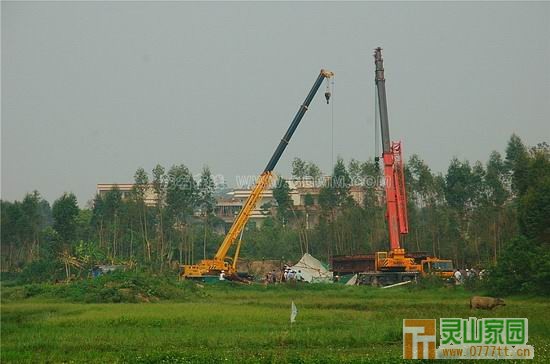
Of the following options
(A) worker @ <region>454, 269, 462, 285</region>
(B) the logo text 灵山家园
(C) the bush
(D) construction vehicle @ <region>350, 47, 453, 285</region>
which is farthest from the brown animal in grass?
(C) the bush

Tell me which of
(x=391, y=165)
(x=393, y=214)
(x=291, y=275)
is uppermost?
(x=391, y=165)

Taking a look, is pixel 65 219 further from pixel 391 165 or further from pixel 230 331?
pixel 230 331

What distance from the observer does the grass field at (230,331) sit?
537 inches

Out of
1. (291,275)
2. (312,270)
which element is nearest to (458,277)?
(291,275)

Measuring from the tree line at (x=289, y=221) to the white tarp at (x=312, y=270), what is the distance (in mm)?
5591

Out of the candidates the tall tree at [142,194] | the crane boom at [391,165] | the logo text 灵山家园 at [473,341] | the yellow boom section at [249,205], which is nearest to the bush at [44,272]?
the tall tree at [142,194]

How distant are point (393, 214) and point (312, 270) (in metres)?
12.8

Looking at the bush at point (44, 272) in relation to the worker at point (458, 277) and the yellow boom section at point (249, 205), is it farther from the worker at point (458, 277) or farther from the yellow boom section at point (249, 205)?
the worker at point (458, 277)

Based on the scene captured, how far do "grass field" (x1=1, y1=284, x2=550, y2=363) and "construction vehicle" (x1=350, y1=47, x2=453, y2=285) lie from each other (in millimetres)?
9520

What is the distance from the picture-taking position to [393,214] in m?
37.0

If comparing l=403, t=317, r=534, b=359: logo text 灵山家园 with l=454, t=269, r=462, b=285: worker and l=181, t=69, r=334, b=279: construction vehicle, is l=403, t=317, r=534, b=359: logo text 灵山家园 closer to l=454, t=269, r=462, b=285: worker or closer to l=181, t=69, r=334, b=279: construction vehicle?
l=454, t=269, r=462, b=285: worker

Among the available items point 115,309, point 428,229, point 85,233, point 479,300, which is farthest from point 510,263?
point 85,233

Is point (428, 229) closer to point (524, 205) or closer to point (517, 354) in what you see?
point (524, 205)

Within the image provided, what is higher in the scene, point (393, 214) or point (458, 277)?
point (393, 214)
